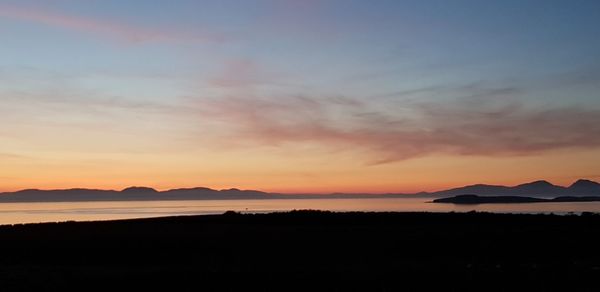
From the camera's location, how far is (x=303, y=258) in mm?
25578

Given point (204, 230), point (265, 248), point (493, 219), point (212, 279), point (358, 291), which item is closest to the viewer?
point (358, 291)

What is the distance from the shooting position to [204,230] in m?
37.9

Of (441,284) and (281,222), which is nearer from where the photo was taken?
(441,284)

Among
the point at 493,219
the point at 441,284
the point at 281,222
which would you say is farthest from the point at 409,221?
the point at 441,284

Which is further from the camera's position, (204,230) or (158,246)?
(204,230)

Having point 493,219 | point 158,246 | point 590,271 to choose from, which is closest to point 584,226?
point 493,219

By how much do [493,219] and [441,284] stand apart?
27.1m

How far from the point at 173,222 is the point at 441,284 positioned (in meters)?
29.5

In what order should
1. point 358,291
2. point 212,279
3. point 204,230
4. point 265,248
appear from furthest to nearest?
point 204,230
point 265,248
point 212,279
point 358,291

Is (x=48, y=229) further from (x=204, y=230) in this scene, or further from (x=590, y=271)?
(x=590, y=271)

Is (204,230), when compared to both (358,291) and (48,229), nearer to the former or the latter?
(48,229)

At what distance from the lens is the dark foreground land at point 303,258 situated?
1942 cm

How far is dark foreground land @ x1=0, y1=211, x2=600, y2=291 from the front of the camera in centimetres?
1942

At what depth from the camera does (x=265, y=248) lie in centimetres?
2884
